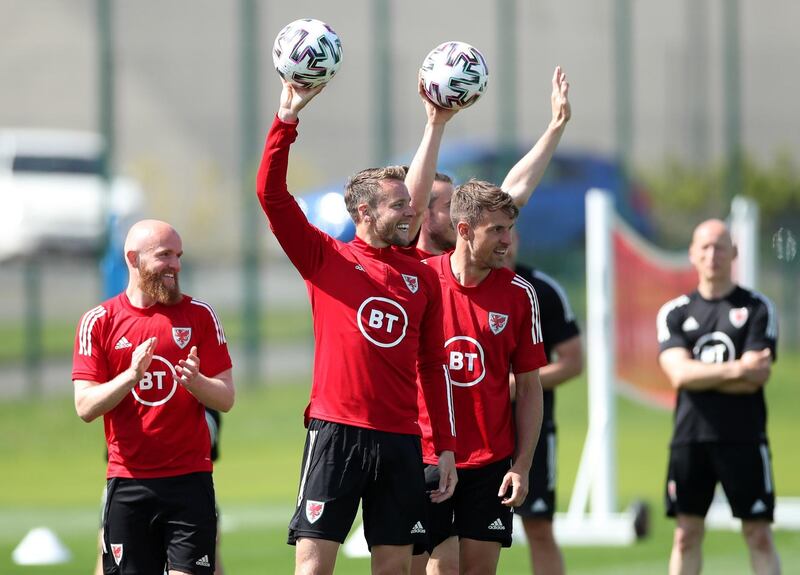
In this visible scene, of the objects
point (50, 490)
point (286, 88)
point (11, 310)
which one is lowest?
point (50, 490)

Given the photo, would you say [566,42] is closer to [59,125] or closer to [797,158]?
[797,158]

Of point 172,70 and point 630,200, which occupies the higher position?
point 172,70

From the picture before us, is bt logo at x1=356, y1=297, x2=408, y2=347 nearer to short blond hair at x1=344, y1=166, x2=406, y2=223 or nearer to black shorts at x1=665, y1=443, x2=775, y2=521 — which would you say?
short blond hair at x1=344, y1=166, x2=406, y2=223

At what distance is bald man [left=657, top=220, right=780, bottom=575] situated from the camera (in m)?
7.63

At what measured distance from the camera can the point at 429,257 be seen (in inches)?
255

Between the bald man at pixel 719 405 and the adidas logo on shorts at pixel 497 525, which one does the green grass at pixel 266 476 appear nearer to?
the bald man at pixel 719 405

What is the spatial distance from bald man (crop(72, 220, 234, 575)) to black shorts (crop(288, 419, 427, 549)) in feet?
1.74

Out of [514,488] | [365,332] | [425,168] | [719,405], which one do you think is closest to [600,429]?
[719,405]

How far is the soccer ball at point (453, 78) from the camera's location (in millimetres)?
6145

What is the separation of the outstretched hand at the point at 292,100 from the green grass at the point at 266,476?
433cm

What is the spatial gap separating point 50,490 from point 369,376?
322 inches

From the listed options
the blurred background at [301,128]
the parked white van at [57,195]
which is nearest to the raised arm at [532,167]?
the blurred background at [301,128]

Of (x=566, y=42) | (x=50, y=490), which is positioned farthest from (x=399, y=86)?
Result: (x=50, y=490)

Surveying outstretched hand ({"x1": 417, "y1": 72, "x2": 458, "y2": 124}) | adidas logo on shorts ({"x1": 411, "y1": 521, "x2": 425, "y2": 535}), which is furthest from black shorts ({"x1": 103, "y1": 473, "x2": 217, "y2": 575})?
outstretched hand ({"x1": 417, "y1": 72, "x2": 458, "y2": 124})
